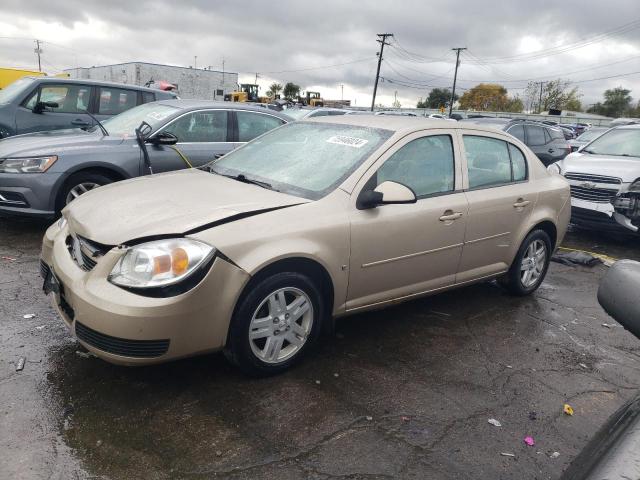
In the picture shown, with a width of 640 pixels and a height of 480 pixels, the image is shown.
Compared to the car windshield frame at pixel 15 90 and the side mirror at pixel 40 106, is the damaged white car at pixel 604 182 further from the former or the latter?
the car windshield frame at pixel 15 90

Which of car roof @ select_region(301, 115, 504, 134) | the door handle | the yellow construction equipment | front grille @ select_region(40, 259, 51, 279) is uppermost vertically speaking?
the yellow construction equipment

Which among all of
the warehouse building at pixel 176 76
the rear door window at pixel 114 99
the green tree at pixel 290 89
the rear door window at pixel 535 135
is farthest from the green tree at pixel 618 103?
the rear door window at pixel 114 99

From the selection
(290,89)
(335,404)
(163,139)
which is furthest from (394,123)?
(290,89)

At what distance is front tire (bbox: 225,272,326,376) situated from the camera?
2998 millimetres

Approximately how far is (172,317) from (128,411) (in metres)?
0.59

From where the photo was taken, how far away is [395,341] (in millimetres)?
3914

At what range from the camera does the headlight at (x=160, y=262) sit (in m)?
2.73

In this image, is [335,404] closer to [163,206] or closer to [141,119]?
[163,206]

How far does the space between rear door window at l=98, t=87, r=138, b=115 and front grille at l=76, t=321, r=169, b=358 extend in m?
6.92

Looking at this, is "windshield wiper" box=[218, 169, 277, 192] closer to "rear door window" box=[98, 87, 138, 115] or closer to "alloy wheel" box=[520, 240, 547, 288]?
"alloy wheel" box=[520, 240, 547, 288]

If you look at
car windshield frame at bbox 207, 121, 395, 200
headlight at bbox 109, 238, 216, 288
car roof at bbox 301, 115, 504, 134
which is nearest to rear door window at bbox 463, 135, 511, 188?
car roof at bbox 301, 115, 504, 134

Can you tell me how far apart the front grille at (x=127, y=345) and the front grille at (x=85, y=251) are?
0.40m

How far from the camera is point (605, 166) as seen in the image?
7605 mm

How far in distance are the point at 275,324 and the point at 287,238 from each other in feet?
1.73
